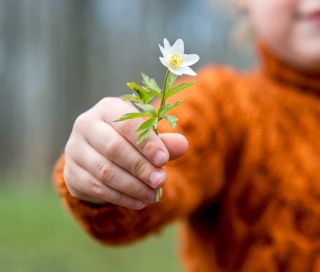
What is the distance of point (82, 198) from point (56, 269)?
1.43 meters

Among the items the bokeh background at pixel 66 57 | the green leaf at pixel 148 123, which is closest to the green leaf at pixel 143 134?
the green leaf at pixel 148 123

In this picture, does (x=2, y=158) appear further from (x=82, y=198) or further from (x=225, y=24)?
(x=82, y=198)

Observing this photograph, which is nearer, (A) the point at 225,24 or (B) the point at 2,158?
(B) the point at 2,158

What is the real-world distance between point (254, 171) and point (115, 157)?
20.7 inches

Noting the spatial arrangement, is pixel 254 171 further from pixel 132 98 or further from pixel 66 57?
pixel 66 57

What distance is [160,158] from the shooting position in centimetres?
58

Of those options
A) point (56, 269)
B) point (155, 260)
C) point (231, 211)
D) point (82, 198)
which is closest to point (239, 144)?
point (231, 211)

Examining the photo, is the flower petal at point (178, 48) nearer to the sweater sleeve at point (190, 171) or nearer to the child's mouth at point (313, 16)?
the sweater sleeve at point (190, 171)

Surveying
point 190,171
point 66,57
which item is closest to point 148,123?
point 190,171

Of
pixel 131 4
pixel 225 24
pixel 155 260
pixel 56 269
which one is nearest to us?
pixel 56 269

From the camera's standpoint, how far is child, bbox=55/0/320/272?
1.04 metres

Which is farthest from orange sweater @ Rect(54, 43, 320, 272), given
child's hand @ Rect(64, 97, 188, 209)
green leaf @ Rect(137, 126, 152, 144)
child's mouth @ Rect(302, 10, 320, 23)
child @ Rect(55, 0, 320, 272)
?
green leaf @ Rect(137, 126, 152, 144)

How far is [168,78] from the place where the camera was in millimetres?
530

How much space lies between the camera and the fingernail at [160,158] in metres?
0.57
